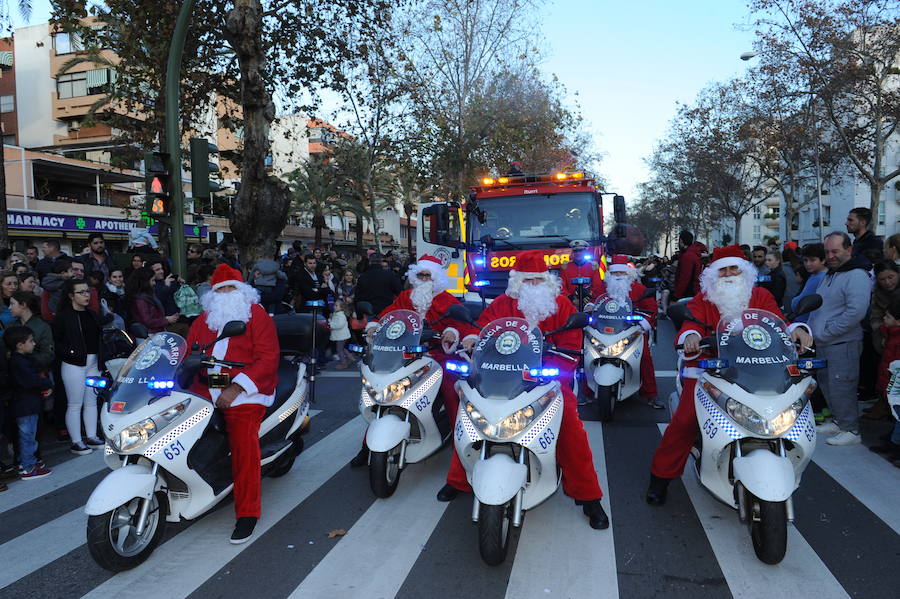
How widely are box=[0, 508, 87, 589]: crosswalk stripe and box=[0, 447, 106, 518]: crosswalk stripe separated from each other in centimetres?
68

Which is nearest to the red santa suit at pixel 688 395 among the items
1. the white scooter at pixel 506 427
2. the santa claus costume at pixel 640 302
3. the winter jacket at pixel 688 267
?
the white scooter at pixel 506 427

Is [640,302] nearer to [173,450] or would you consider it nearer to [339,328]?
[339,328]

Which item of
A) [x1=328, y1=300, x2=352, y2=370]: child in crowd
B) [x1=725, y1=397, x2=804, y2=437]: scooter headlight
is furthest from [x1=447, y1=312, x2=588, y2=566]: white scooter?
[x1=328, y1=300, x2=352, y2=370]: child in crowd

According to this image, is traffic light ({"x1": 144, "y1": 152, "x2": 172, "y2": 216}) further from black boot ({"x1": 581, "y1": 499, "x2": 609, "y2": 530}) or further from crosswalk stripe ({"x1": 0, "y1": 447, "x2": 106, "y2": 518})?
black boot ({"x1": 581, "y1": 499, "x2": 609, "y2": 530})

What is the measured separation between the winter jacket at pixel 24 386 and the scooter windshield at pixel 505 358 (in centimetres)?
407

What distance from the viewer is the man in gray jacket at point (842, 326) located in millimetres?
5875

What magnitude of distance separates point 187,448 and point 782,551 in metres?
3.55

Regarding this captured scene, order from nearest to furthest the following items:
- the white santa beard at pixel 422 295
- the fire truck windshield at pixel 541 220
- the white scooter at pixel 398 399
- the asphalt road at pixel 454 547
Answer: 1. the asphalt road at pixel 454 547
2. the white scooter at pixel 398 399
3. the white santa beard at pixel 422 295
4. the fire truck windshield at pixel 541 220

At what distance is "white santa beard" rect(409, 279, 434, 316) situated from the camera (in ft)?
19.7

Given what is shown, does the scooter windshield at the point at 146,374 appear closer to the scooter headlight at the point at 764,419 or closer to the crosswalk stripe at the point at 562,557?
the crosswalk stripe at the point at 562,557

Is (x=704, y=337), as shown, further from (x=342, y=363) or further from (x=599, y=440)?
(x=342, y=363)

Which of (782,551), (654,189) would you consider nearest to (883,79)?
(782,551)

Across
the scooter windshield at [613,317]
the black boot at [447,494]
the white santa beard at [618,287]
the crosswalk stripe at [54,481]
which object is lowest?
the crosswalk stripe at [54,481]

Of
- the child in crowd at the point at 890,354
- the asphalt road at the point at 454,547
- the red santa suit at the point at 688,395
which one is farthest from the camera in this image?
the child in crowd at the point at 890,354
